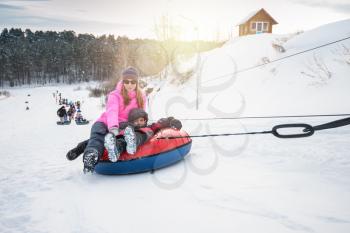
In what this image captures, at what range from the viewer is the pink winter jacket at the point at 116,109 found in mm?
4285

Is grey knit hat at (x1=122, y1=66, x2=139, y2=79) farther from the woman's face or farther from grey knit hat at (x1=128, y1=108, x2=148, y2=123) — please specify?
grey knit hat at (x1=128, y1=108, x2=148, y2=123)

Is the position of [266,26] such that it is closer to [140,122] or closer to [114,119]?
[140,122]

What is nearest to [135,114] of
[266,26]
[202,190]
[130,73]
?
[130,73]

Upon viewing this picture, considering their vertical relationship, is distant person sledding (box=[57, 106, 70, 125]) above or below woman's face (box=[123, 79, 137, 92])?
below

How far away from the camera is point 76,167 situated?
16.3ft

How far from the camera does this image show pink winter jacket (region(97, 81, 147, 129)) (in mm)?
4285

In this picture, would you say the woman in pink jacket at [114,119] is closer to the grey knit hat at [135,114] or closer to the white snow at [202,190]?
the grey knit hat at [135,114]

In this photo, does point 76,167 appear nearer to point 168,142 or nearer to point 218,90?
point 168,142

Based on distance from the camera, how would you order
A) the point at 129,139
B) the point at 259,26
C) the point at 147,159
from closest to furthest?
the point at 129,139
the point at 147,159
the point at 259,26

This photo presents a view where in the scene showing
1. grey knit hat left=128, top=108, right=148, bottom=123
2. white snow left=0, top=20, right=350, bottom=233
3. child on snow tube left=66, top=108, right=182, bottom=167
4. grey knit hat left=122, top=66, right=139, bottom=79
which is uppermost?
grey knit hat left=122, top=66, right=139, bottom=79

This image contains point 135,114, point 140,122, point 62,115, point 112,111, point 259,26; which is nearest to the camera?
point 112,111

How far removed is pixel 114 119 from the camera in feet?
14.0

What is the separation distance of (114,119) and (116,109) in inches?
10.7

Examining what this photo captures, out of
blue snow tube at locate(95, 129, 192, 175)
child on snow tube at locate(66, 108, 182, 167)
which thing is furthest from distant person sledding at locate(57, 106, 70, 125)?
blue snow tube at locate(95, 129, 192, 175)
